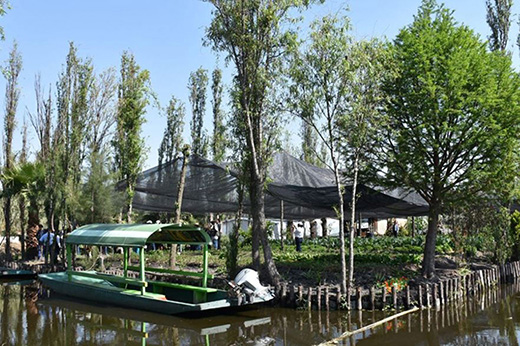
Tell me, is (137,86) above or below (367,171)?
above

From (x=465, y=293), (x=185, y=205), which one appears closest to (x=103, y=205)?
(x=185, y=205)

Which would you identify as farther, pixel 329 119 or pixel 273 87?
pixel 273 87

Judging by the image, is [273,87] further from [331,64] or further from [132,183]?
[132,183]

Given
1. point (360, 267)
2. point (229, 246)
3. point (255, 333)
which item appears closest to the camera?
point (255, 333)

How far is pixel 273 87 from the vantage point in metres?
12.9

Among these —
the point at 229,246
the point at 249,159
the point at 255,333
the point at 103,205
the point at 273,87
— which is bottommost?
the point at 255,333

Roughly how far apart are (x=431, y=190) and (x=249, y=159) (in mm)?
5304

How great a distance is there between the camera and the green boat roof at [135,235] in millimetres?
11109

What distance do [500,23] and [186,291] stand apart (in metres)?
16.2

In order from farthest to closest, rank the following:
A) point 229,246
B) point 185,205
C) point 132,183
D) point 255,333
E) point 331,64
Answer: point 185,205
point 132,183
point 229,246
point 331,64
point 255,333

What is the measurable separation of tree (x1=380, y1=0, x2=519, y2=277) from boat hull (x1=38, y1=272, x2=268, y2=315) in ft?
20.9

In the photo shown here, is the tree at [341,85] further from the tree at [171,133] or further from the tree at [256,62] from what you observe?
the tree at [171,133]

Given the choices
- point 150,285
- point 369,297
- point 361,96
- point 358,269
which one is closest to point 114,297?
point 150,285

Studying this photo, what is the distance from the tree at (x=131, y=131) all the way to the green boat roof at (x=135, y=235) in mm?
2872
